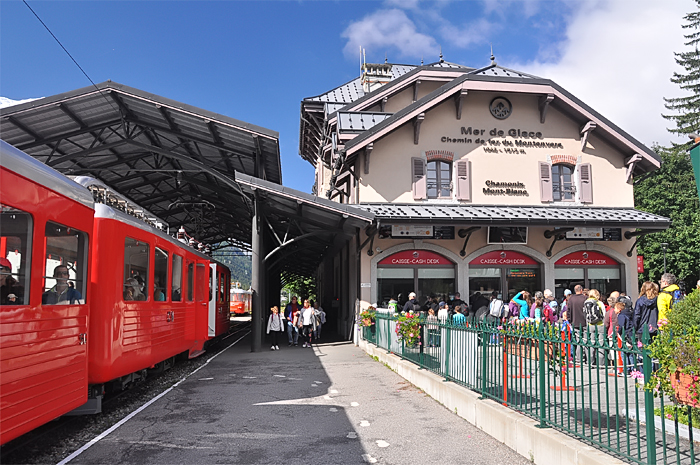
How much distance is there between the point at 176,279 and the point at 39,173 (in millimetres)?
5940

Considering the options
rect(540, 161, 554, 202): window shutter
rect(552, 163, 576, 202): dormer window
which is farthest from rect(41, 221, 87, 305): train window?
rect(552, 163, 576, 202): dormer window

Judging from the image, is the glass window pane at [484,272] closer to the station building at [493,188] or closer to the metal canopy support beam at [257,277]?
the station building at [493,188]

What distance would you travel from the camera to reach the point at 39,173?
5480mm

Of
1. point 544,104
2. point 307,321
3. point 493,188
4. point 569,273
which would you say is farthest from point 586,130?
point 307,321

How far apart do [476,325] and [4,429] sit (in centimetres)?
536

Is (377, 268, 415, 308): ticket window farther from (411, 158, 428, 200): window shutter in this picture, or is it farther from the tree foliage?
the tree foliage

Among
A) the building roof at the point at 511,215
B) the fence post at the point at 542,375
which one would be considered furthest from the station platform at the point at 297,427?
the building roof at the point at 511,215

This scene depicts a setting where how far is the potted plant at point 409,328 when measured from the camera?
37.2 ft

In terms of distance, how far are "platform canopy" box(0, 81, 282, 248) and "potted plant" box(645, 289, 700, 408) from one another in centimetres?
1370

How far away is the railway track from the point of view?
606 centimetres

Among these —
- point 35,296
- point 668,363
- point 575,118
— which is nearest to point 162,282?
point 35,296

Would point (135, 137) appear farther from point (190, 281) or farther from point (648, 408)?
point (648, 408)

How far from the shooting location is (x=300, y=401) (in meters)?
9.20

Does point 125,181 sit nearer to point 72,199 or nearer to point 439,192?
point 439,192
